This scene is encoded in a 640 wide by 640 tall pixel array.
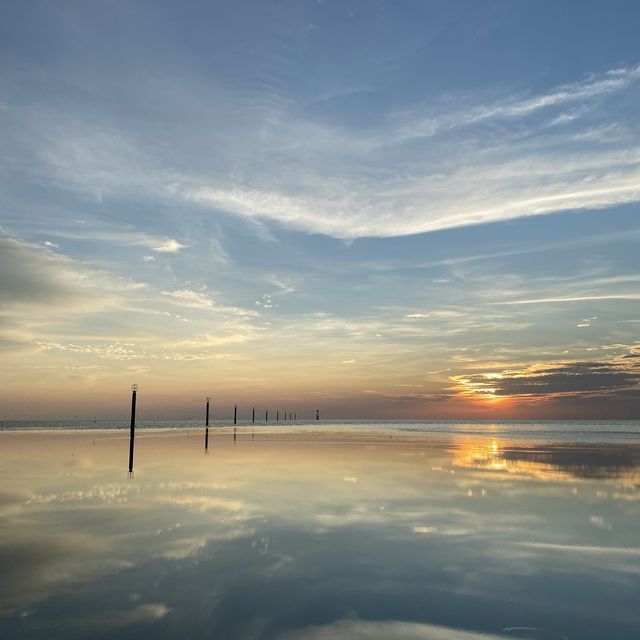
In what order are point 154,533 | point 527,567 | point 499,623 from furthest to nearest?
point 154,533 < point 527,567 < point 499,623

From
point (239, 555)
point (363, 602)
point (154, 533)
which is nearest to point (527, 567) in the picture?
point (363, 602)

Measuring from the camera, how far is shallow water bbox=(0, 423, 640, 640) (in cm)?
853

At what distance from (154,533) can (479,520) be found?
30.1ft

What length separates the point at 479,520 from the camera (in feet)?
51.4

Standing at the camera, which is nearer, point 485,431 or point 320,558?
point 320,558

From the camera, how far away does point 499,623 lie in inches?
335

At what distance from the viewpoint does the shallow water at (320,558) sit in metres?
8.53

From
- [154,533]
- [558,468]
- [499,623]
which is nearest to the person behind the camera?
[499,623]

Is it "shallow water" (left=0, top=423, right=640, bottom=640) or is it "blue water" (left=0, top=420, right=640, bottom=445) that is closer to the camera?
"shallow water" (left=0, top=423, right=640, bottom=640)

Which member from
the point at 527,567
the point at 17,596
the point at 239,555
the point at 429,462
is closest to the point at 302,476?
the point at 429,462

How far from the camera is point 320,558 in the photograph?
1204 centimetres

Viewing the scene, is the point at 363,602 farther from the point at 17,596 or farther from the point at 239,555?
the point at 17,596

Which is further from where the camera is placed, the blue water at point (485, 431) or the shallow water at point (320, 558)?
the blue water at point (485, 431)

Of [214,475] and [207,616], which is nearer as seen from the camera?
[207,616]
